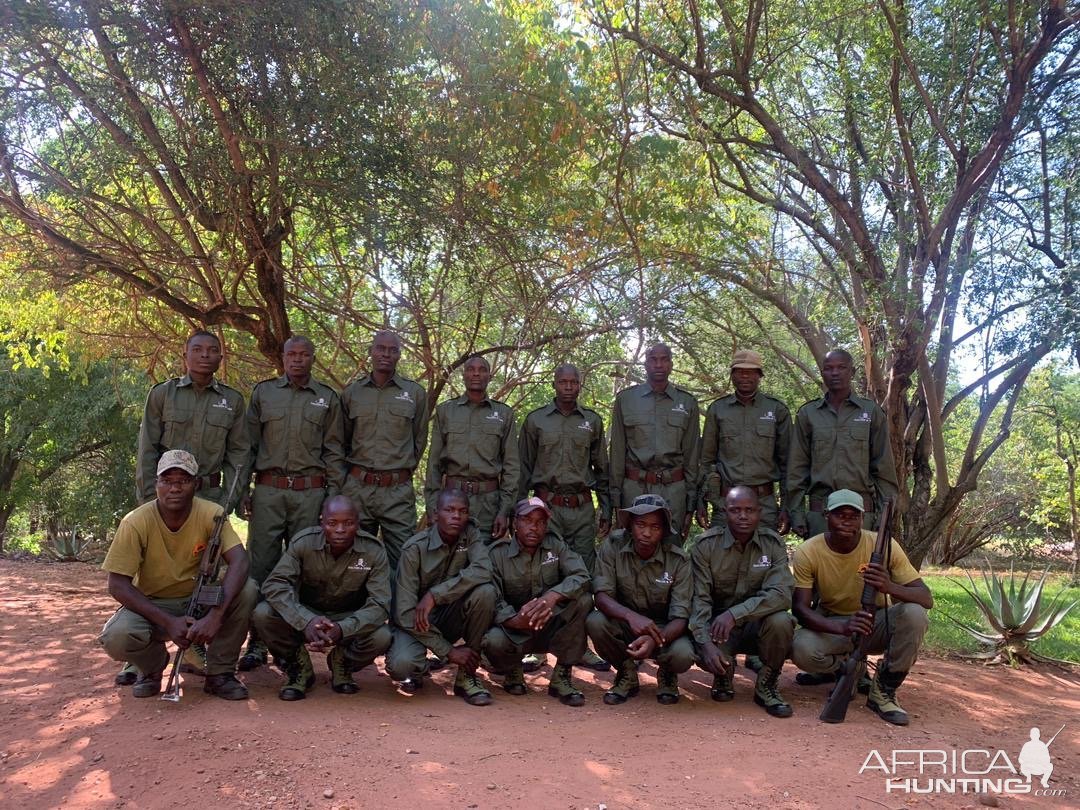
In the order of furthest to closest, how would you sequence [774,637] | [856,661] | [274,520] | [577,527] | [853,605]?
[577,527] < [274,520] < [853,605] < [774,637] < [856,661]

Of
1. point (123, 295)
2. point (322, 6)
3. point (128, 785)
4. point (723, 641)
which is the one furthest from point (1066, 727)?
point (123, 295)

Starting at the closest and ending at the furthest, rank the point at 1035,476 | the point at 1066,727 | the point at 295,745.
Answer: the point at 295,745
the point at 1066,727
the point at 1035,476

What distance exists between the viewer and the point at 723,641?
4855mm

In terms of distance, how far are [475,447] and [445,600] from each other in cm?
125

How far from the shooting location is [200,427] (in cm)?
536

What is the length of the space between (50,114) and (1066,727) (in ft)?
27.6

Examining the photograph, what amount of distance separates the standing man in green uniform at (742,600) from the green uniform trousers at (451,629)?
1.27 meters

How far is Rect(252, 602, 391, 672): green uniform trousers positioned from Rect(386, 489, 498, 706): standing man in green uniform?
0.12 m

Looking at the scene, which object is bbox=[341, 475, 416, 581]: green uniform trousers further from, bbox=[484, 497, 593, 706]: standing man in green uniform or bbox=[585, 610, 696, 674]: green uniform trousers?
bbox=[585, 610, 696, 674]: green uniform trousers

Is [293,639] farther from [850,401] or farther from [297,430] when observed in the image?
[850,401]

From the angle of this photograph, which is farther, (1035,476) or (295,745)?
(1035,476)

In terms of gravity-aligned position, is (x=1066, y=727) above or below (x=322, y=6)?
below

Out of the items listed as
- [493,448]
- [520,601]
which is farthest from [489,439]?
[520,601]

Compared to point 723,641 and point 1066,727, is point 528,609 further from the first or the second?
point 1066,727
